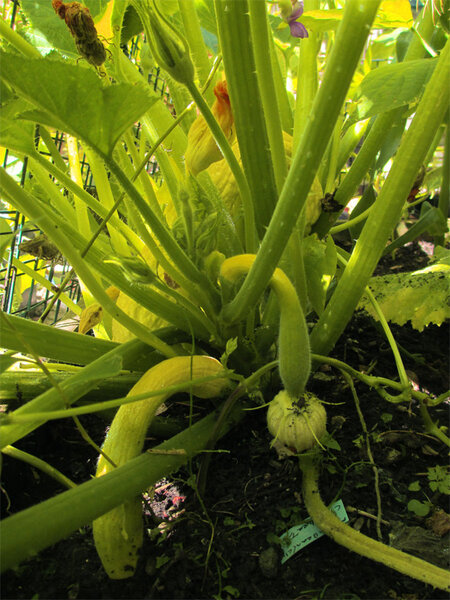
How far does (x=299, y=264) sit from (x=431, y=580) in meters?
0.47

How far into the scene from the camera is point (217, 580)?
676mm

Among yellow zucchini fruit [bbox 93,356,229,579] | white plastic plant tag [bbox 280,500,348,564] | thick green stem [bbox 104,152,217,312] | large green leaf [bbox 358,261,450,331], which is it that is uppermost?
thick green stem [bbox 104,152,217,312]

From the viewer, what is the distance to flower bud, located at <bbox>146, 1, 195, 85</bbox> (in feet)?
1.82

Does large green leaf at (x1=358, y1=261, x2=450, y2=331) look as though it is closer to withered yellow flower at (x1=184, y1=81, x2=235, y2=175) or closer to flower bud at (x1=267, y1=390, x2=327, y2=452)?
flower bud at (x1=267, y1=390, x2=327, y2=452)

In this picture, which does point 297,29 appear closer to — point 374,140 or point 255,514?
point 374,140

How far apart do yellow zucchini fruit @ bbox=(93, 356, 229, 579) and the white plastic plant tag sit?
20 cm

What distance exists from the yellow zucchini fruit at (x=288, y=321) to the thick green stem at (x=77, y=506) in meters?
0.20

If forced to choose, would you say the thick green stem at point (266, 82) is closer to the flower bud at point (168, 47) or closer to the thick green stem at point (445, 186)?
the flower bud at point (168, 47)

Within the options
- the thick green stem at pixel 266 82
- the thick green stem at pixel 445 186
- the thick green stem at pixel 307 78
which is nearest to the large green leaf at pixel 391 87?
the thick green stem at pixel 266 82

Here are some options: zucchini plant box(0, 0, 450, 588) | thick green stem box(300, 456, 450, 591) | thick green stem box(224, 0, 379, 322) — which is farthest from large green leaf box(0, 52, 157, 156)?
thick green stem box(300, 456, 450, 591)

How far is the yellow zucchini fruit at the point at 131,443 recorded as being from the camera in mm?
670

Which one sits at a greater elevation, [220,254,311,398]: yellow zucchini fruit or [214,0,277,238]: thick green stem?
[214,0,277,238]: thick green stem

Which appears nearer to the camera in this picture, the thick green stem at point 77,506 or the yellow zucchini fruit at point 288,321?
the thick green stem at point 77,506

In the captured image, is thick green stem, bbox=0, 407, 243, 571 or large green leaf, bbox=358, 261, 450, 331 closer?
thick green stem, bbox=0, 407, 243, 571
